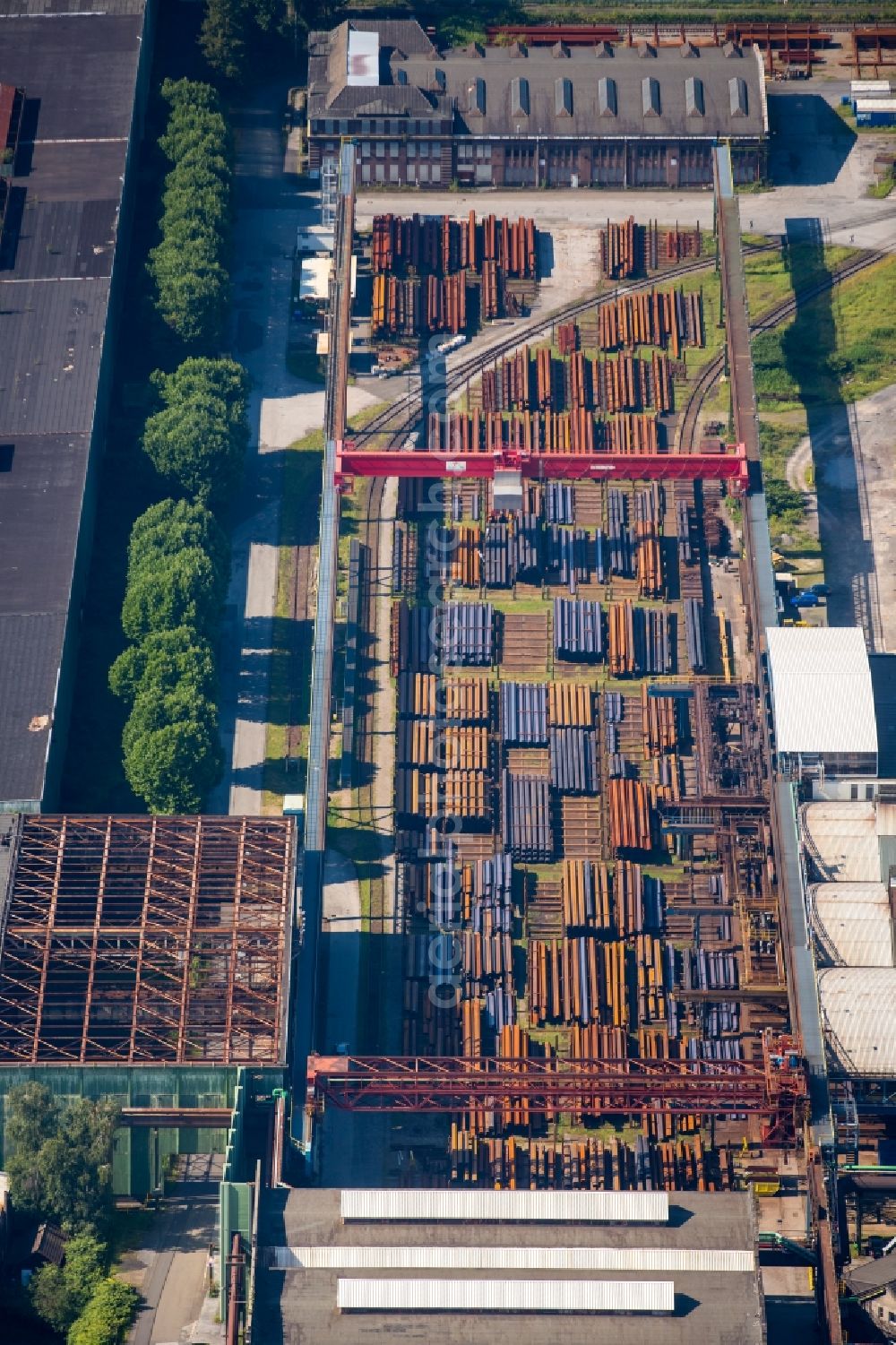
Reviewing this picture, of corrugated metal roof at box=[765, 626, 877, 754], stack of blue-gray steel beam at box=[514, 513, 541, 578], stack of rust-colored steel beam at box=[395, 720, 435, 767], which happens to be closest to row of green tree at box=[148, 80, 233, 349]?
stack of blue-gray steel beam at box=[514, 513, 541, 578]

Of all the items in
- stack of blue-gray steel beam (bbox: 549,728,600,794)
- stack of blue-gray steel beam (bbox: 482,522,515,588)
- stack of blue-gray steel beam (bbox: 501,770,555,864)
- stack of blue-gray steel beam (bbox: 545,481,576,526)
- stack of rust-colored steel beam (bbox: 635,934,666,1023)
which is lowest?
stack of rust-colored steel beam (bbox: 635,934,666,1023)

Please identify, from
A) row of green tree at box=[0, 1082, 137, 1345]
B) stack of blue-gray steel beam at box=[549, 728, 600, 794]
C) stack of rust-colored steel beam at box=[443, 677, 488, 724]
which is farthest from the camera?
stack of rust-colored steel beam at box=[443, 677, 488, 724]

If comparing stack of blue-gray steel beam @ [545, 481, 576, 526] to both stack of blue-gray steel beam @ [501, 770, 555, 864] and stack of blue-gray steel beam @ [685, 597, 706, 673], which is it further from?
stack of blue-gray steel beam @ [501, 770, 555, 864]

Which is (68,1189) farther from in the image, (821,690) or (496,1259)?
(821,690)

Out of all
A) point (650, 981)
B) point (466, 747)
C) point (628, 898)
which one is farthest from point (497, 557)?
point (650, 981)

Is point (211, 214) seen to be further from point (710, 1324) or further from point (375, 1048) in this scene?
point (710, 1324)

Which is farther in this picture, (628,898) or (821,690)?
(821,690)
